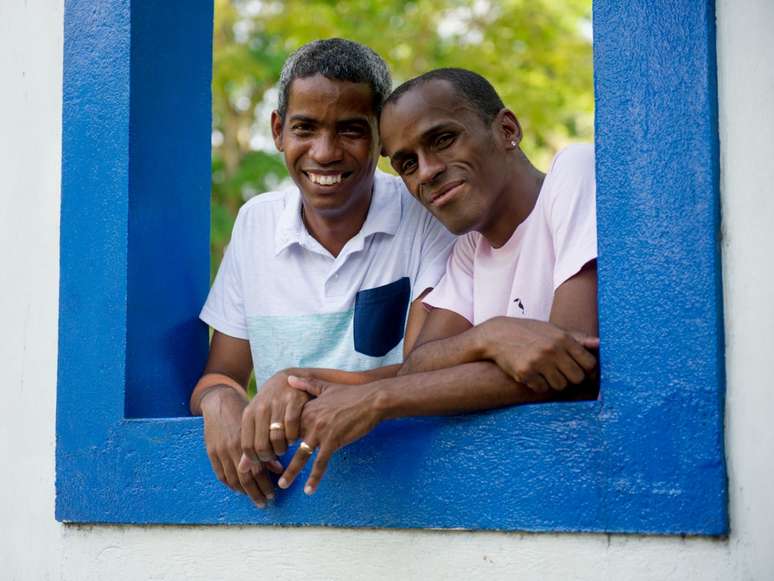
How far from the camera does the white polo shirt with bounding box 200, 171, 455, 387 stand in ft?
11.9

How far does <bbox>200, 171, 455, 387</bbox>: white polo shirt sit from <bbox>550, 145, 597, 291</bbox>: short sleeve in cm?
61

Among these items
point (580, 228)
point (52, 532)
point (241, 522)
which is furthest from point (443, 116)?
point (52, 532)

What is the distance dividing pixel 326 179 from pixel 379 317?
0.48 metres

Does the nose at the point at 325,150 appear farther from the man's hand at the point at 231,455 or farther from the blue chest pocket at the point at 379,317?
the man's hand at the point at 231,455

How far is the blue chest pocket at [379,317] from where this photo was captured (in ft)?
11.8

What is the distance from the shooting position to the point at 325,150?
3.64m

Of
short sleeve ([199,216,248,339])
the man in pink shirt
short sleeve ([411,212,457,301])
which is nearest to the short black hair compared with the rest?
the man in pink shirt

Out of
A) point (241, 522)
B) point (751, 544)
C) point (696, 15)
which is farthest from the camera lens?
point (241, 522)

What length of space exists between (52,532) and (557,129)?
5.95m

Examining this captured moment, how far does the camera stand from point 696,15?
259 cm

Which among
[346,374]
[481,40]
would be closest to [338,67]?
[346,374]

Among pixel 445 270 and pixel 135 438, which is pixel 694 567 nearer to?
pixel 445 270

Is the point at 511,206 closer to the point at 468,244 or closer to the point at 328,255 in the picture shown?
the point at 468,244

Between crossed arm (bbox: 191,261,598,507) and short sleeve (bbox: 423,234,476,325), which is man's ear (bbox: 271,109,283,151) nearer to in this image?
short sleeve (bbox: 423,234,476,325)
